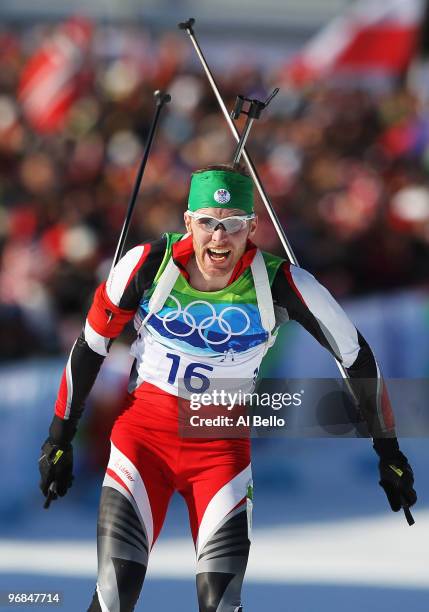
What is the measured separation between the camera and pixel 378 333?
8.24 metres

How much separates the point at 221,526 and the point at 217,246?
954 millimetres

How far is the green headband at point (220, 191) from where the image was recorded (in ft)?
13.1

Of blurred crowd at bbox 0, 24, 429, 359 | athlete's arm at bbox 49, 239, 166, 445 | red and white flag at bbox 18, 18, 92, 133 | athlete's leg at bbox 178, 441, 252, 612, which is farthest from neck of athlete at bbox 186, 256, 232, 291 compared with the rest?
red and white flag at bbox 18, 18, 92, 133

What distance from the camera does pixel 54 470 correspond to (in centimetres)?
422

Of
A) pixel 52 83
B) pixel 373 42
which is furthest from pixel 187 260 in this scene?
pixel 373 42

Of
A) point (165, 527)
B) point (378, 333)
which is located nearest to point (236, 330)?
point (165, 527)

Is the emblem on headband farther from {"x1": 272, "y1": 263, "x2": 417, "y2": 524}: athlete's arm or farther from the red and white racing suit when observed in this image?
{"x1": 272, "y1": 263, "x2": 417, "y2": 524}: athlete's arm

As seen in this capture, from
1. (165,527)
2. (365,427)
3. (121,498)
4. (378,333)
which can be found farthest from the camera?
(378,333)

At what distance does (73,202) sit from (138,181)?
4415mm

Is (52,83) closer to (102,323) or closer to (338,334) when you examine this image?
(102,323)

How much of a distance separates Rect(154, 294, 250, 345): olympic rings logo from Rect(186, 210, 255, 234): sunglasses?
269 mm

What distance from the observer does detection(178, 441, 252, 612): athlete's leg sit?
3.75 meters

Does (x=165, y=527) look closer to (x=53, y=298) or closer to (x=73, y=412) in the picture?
(x=53, y=298)

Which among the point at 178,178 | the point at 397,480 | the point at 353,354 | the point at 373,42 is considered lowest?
the point at 397,480
